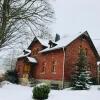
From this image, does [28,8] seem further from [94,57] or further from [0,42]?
[94,57]

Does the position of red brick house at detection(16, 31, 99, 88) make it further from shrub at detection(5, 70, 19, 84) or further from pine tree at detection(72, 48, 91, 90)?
pine tree at detection(72, 48, 91, 90)

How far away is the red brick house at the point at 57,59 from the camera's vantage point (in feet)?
98.9

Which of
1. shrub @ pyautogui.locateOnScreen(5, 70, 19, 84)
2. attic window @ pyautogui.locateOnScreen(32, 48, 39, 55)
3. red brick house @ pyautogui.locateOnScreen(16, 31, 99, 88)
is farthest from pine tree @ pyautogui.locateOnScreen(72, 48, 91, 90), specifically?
shrub @ pyautogui.locateOnScreen(5, 70, 19, 84)

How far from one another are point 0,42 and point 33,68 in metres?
24.3

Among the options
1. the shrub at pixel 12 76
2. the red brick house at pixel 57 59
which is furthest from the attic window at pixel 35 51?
the shrub at pixel 12 76

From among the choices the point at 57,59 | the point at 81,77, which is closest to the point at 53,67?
the point at 57,59

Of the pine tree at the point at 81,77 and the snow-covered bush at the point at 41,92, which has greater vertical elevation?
the pine tree at the point at 81,77

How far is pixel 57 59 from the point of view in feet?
103

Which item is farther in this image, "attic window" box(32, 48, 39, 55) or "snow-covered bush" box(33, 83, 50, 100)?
"attic window" box(32, 48, 39, 55)

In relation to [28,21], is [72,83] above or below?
below

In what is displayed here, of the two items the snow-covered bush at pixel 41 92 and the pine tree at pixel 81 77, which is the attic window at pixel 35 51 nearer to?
the pine tree at pixel 81 77

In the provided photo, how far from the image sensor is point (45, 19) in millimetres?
14469

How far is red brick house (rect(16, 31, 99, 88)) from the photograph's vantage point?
30141 millimetres

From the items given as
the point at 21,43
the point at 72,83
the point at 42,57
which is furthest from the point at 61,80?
the point at 21,43
